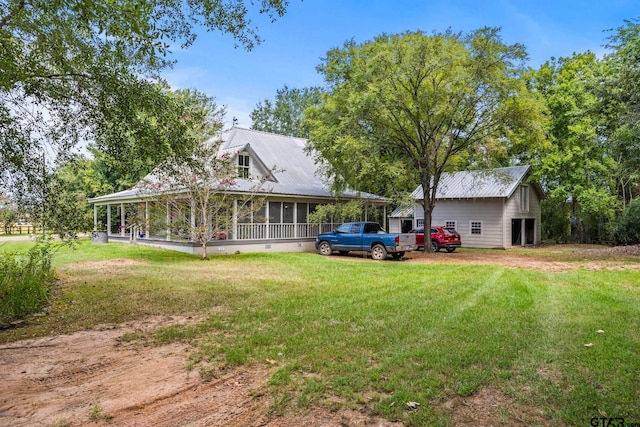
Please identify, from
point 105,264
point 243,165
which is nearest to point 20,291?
point 105,264

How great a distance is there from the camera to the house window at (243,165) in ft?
66.7

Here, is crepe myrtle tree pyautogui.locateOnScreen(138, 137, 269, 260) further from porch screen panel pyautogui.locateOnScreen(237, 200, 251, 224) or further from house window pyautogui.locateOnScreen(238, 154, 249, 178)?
house window pyautogui.locateOnScreen(238, 154, 249, 178)

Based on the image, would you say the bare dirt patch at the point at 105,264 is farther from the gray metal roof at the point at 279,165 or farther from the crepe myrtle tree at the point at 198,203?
the gray metal roof at the point at 279,165

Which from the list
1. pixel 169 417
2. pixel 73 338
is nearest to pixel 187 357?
pixel 169 417

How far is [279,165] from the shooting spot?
75.5 ft

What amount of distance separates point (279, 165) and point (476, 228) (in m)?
13.1

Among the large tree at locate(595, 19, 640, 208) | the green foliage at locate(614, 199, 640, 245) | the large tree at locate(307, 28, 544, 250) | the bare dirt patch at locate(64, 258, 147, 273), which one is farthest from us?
the green foliage at locate(614, 199, 640, 245)

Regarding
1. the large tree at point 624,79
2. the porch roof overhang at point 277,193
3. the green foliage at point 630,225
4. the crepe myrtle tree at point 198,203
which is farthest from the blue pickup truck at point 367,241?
the green foliage at point 630,225

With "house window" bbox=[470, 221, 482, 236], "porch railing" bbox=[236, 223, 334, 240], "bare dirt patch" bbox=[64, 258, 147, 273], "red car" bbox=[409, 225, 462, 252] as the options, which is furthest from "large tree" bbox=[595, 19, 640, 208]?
"bare dirt patch" bbox=[64, 258, 147, 273]

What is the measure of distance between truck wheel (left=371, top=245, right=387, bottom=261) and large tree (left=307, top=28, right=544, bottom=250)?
336 centimetres

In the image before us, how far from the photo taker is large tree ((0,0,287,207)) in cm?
598

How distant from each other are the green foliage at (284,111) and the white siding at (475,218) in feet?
82.3

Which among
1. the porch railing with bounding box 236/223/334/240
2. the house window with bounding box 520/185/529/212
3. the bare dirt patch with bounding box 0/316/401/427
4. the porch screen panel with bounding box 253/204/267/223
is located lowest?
the bare dirt patch with bounding box 0/316/401/427

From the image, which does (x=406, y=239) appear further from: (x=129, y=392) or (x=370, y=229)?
(x=129, y=392)
